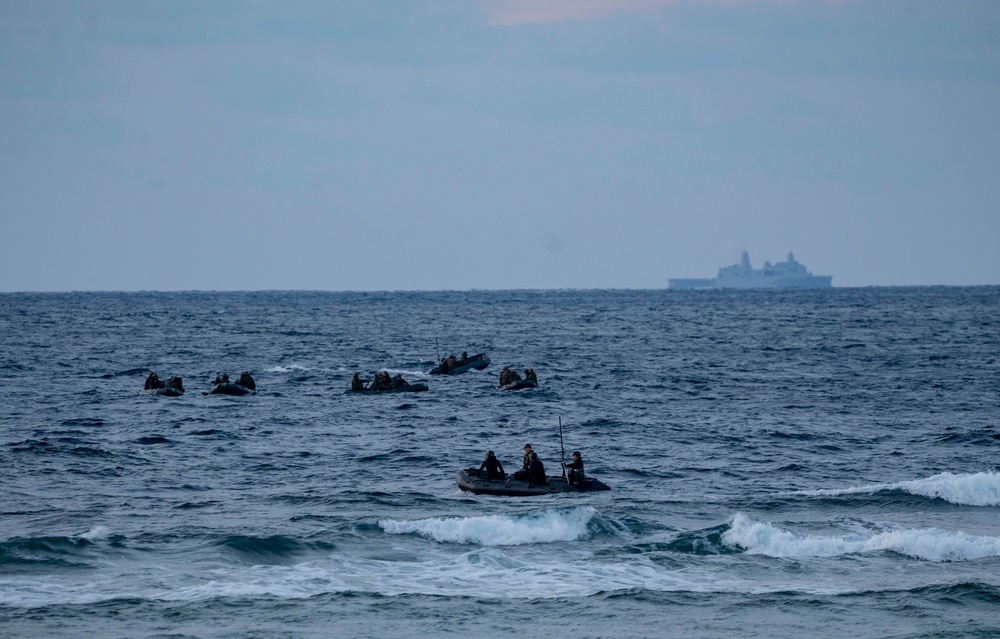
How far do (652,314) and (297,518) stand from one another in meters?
124

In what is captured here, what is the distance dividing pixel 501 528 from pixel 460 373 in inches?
1399

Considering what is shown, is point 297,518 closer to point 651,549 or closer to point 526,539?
point 526,539

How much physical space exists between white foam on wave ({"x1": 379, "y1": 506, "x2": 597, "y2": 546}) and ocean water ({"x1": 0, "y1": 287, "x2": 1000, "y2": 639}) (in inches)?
2.7

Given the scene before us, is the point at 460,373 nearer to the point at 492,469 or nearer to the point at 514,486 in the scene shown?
the point at 492,469

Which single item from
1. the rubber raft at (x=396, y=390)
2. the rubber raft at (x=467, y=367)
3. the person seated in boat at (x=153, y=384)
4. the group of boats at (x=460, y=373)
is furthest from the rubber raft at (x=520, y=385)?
the person seated in boat at (x=153, y=384)

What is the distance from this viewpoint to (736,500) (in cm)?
2717

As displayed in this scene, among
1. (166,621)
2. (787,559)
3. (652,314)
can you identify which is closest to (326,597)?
(166,621)

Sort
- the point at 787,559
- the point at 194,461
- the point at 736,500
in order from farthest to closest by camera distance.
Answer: the point at 194,461, the point at 736,500, the point at 787,559

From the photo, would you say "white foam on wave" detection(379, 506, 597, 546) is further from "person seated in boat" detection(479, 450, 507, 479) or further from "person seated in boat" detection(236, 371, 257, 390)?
"person seated in boat" detection(236, 371, 257, 390)

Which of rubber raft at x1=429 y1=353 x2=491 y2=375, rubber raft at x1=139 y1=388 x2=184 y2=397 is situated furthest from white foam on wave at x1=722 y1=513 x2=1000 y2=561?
rubber raft at x1=429 y1=353 x2=491 y2=375

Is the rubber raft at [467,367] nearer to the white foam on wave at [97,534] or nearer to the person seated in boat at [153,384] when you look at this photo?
the person seated in boat at [153,384]

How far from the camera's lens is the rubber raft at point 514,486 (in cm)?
2739

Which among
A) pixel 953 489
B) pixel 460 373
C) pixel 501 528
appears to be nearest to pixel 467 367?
pixel 460 373

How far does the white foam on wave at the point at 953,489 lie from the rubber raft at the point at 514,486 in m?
4.99
